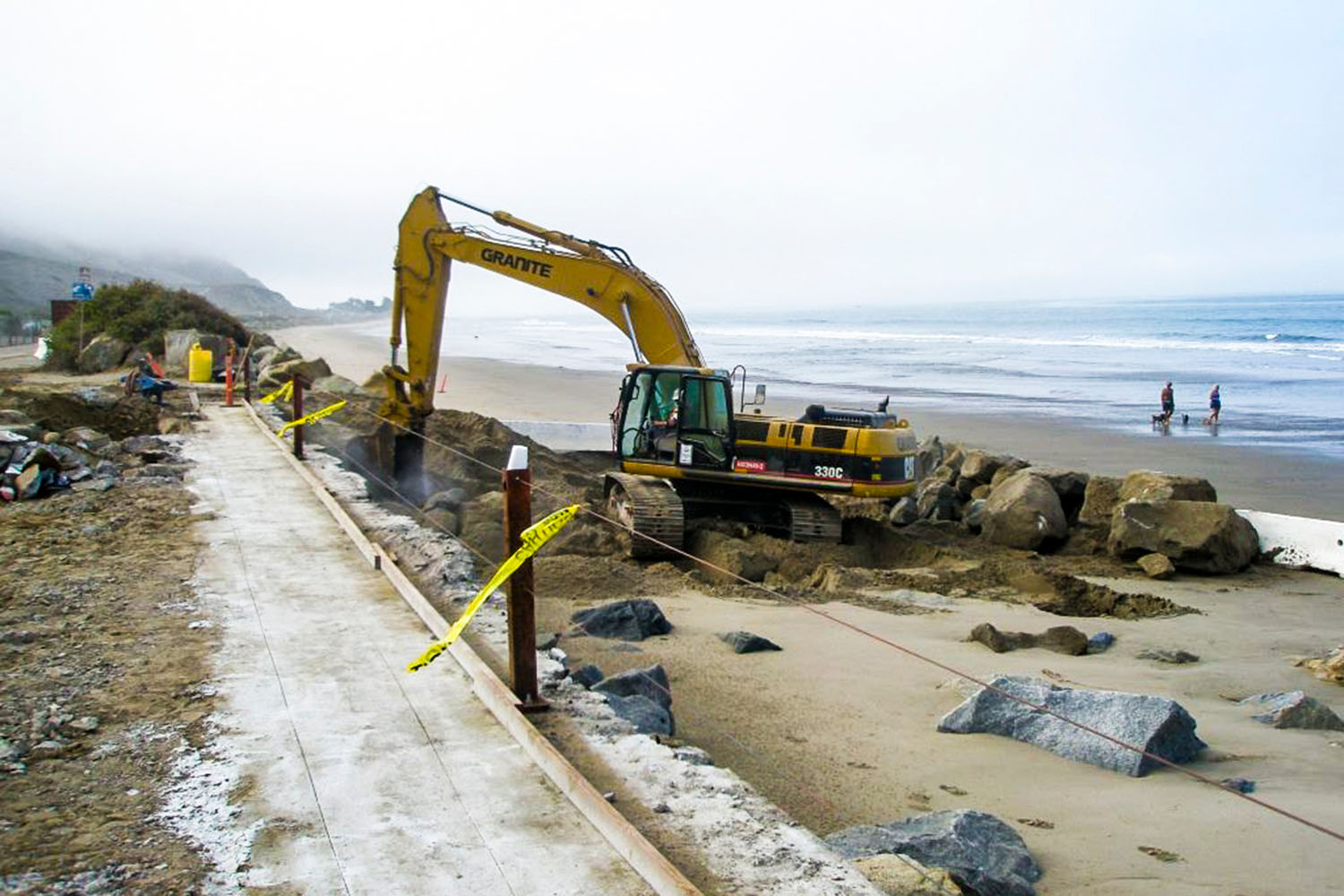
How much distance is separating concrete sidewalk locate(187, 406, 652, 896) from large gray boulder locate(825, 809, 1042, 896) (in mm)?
1196

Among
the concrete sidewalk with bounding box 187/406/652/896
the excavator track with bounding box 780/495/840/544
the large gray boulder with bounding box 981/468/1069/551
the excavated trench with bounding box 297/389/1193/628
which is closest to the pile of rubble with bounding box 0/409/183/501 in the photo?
the excavated trench with bounding box 297/389/1193/628

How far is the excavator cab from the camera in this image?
15.4 m

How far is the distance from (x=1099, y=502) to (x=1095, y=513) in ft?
0.60

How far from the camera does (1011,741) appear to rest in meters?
7.79

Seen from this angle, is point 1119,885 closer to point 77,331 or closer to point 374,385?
point 374,385

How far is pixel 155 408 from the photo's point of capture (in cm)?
2164

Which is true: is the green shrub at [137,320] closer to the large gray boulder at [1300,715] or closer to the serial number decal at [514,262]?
the serial number decal at [514,262]

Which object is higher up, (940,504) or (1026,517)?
(1026,517)

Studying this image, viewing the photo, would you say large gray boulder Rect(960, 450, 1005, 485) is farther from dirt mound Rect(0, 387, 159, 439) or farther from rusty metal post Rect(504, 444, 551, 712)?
rusty metal post Rect(504, 444, 551, 712)

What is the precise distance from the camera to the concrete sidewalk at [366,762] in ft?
15.5

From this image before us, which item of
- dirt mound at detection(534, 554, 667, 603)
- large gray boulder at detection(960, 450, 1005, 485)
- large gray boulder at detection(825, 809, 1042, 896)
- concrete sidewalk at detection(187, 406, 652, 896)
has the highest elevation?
large gray boulder at detection(960, 450, 1005, 485)

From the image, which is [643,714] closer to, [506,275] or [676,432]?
[676,432]

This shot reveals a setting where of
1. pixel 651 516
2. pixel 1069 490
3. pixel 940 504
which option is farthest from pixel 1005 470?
pixel 651 516

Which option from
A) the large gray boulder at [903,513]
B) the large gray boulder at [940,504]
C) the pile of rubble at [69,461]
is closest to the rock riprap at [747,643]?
the pile of rubble at [69,461]
